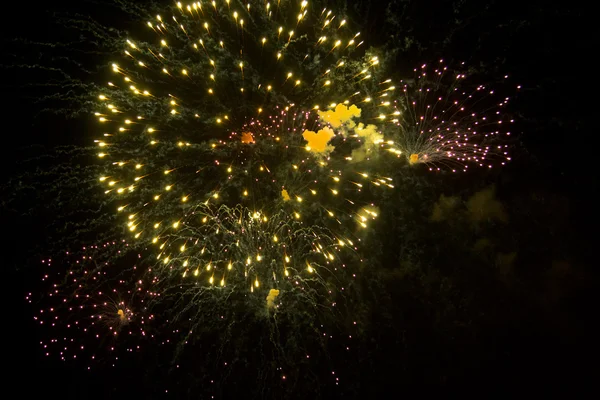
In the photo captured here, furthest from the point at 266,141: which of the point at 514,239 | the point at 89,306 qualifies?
the point at 514,239

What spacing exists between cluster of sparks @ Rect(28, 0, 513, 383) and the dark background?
0.69m

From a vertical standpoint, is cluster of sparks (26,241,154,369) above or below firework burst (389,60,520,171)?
below

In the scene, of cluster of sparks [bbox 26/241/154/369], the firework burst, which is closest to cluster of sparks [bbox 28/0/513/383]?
the firework burst

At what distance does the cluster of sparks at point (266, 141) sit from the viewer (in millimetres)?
6059

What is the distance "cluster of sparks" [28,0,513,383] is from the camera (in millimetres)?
6059

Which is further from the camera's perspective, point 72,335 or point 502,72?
point 72,335

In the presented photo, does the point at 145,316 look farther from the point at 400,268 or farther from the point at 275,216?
the point at 400,268

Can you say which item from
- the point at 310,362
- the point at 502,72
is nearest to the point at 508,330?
the point at 310,362

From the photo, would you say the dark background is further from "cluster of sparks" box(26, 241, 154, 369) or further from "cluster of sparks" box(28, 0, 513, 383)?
"cluster of sparks" box(26, 241, 154, 369)

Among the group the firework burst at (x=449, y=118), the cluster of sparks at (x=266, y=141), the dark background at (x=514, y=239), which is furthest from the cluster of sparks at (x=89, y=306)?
the firework burst at (x=449, y=118)

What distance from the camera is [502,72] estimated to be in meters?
6.08

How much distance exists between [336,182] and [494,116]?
3.74 meters

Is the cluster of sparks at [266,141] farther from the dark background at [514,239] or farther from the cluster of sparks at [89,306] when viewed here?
the dark background at [514,239]

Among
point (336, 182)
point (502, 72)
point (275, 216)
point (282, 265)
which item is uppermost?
point (502, 72)
